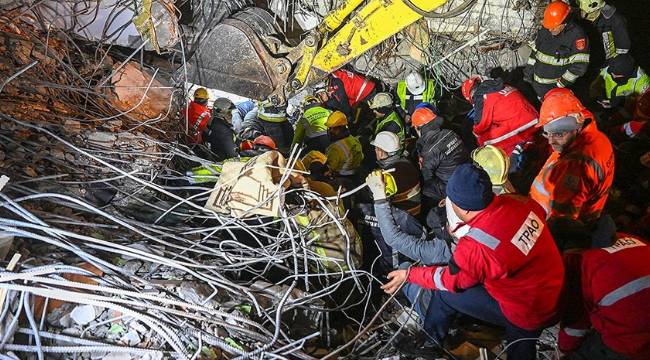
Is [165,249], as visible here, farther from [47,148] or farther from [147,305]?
[47,148]

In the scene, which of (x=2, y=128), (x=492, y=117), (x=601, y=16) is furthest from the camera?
(x=601, y=16)

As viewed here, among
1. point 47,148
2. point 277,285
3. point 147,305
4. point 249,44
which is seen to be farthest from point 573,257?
point 47,148

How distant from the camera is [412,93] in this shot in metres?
6.57

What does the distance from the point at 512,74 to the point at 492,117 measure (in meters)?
2.53

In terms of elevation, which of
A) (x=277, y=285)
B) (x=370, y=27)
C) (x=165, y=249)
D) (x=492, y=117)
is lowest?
(x=277, y=285)

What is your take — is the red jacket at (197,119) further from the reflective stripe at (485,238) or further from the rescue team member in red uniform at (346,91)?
the reflective stripe at (485,238)

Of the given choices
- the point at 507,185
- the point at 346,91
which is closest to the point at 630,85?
the point at 507,185

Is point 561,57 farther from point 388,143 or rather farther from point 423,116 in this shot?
point 388,143

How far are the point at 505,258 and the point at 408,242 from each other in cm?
109

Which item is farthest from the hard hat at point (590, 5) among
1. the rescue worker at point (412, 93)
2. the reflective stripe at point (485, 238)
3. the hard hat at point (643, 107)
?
the reflective stripe at point (485, 238)

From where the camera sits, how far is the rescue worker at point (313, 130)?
224 inches

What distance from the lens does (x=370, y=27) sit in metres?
4.73

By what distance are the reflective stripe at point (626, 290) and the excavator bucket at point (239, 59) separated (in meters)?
3.88

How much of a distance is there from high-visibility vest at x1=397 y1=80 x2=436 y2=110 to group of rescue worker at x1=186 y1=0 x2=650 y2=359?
0.02 metres
